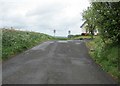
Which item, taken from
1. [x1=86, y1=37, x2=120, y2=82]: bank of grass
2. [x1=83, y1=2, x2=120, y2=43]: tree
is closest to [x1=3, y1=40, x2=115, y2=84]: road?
[x1=86, y1=37, x2=120, y2=82]: bank of grass

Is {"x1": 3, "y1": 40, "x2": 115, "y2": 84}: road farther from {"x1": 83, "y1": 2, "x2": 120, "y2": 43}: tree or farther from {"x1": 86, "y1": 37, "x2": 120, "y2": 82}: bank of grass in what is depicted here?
{"x1": 83, "y1": 2, "x2": 120, "y2": 43}: tree

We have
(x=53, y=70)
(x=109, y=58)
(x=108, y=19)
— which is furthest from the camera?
(x=108, y=19)

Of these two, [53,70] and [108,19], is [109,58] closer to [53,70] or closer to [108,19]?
[108,19]

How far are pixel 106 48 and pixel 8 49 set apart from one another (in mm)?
8893

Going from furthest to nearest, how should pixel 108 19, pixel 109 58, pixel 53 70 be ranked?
pixel 108 19 → pixel 109 58 → pixel 53 70

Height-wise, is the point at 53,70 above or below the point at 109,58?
below

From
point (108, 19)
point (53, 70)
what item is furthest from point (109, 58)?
point (53, 70)

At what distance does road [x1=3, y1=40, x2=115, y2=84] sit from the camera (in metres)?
18.6

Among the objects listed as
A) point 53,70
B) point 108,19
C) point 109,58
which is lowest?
point 53,70

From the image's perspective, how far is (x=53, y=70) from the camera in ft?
70.2

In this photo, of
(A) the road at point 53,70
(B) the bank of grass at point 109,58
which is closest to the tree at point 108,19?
(B) the bank of grass at point 109,58

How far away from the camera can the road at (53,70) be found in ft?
61.0

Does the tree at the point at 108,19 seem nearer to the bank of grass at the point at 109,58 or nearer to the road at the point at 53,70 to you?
the bank of grass at the point at 109,58

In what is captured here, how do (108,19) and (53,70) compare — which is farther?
(108,19)
